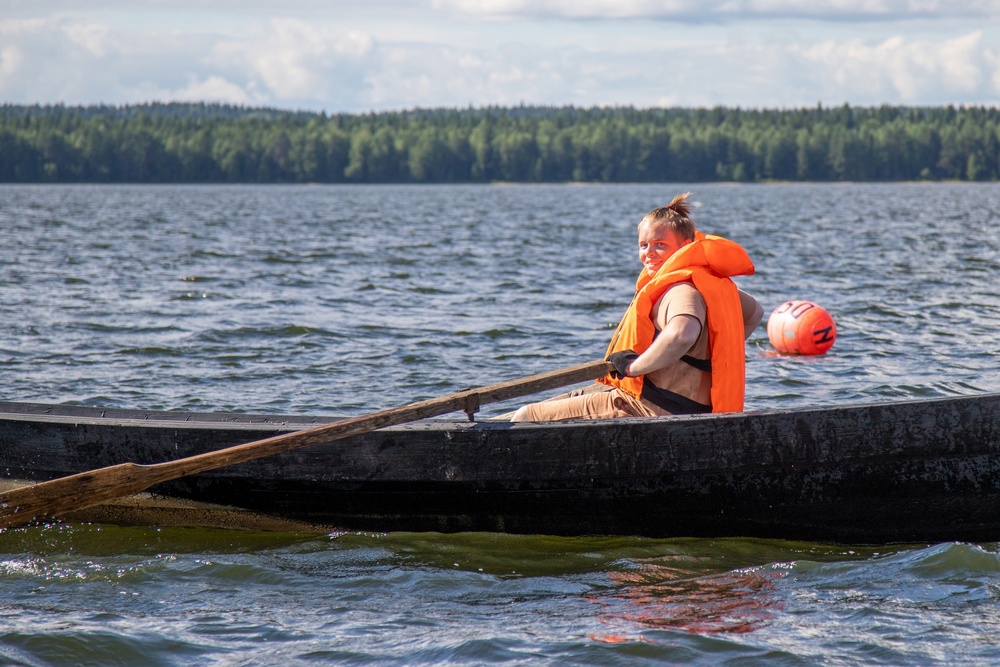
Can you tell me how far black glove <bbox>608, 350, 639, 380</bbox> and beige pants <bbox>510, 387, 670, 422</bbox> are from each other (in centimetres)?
25

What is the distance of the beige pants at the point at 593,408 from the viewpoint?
571 centimetres

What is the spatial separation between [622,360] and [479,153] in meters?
118

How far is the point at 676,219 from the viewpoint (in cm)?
552

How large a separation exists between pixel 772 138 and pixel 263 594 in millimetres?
125985

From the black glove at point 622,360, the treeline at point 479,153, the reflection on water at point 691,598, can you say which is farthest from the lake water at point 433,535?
the treeline at point 479,153

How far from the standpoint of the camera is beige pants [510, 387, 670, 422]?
571cm

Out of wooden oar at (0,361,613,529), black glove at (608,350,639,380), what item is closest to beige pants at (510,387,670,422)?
black glove at (608,350,639,380)

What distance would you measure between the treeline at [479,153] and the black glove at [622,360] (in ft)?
371

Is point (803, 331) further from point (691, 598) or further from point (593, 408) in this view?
point (691, 598)

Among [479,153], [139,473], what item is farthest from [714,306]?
[479,153]

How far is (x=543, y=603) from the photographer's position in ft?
16.6

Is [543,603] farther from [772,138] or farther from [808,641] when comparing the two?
[772,138]

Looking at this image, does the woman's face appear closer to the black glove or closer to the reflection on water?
the black glove

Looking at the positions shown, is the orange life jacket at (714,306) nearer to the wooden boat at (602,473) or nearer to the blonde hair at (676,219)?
the blonde hair at (676,219)
